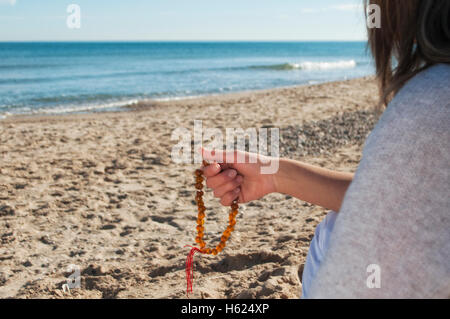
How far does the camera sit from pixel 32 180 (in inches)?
208

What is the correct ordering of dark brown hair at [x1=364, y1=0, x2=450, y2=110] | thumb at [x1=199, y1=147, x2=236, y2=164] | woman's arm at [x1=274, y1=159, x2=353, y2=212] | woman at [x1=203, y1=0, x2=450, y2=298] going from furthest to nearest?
thumb at [x1=199, y1=147, x2=236, y2=164] < woman's arm at [x1=274, y1=159, x2=353, y2=212] < dark brown hair at [x1=364, y1=0, x2=450, y2=110] < woman at [x1=203, y1=0, x2=450, y2=298]

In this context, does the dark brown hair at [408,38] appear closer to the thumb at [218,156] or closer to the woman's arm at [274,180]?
the woman's arm at [274,180]

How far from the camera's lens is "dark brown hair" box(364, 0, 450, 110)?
771mm

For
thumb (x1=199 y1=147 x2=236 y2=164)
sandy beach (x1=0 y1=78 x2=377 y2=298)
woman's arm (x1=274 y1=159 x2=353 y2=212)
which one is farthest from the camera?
sandy beach (x1=0 y1=78 x2=377 y2=298)

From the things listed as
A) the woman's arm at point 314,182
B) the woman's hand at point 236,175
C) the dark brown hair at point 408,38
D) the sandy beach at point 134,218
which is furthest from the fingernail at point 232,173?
the sandy beach at point 134,218

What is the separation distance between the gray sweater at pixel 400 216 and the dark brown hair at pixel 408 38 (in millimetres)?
129

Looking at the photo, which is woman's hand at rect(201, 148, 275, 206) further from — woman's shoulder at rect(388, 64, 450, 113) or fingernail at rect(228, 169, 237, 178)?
woman's shoulder at rect(388, 64, 450, 113)

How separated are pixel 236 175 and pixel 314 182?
0.96ft

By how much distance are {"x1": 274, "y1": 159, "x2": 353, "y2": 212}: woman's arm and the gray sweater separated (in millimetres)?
642

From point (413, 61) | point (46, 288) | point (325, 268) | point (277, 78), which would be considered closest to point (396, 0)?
point (413, 61)

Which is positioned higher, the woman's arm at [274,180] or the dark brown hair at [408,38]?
the dark brown hair at [408,38]

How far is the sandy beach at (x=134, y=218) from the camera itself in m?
3.04

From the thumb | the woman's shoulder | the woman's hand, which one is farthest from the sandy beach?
the woman's shoulder

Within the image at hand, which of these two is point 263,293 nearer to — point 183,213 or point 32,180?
point 183,213
